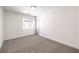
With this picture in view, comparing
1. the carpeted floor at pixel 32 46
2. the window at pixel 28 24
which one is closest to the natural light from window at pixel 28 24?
the window at pixel 28 24

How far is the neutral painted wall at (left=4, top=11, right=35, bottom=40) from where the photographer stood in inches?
48.5

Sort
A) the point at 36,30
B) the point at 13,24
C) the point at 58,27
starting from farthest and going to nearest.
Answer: the point at 58,27 < the point at 36,30 < the point at 13,24

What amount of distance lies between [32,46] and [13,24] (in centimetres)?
57

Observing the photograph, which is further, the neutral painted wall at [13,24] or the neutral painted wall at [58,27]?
the neutral painted wall at [58,27]

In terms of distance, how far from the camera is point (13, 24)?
1.31 m

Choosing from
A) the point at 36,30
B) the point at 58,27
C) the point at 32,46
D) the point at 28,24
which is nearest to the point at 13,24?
the point at 28,24

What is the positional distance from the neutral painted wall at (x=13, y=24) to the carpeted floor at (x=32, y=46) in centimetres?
12

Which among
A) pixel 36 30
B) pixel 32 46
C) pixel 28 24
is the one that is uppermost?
pixel 28 24

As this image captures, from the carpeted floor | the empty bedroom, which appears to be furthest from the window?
the carpeted floor

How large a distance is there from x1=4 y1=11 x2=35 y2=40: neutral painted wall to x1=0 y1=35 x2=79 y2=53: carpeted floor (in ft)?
0.39

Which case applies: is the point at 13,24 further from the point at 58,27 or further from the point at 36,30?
the point at 58,27

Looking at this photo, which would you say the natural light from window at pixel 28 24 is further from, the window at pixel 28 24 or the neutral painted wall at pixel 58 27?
the neutral painted wall at pixel 58 27

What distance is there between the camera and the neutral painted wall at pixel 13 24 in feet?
4.04
